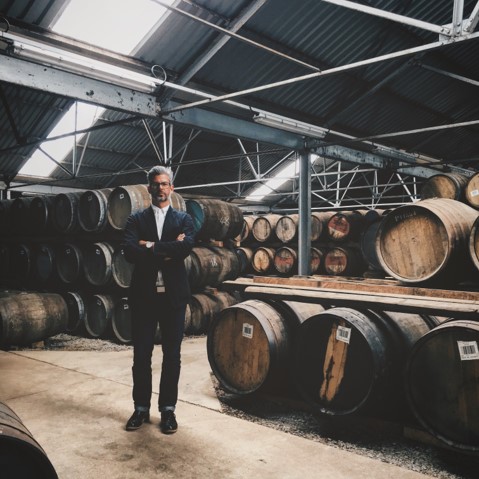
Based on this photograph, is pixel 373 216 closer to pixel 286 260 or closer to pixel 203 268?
pixel 286 260

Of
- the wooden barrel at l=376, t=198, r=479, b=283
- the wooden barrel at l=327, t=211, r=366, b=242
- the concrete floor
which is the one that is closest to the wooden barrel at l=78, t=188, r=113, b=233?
the concrete floor

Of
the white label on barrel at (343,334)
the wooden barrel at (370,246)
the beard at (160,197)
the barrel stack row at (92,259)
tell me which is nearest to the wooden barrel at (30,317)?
the barrel stack row at (92,259)

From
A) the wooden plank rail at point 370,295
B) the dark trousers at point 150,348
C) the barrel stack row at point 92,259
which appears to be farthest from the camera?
the barrel stack row at point 92,259

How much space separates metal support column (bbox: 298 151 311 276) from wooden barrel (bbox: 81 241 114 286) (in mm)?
3194

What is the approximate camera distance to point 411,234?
3971 mm

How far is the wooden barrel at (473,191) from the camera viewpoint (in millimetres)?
5802

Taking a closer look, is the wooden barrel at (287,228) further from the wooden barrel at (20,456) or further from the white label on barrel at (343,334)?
the wooden barrel at (20,456)

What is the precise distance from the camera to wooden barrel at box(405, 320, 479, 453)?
277 cm

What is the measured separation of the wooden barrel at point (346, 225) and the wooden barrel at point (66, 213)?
17.2 feet

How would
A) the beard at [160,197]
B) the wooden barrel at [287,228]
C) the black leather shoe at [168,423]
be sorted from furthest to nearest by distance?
the wooden barrel at [287,228]
the beard at [160,197]
the black leather shoe at [168,423]

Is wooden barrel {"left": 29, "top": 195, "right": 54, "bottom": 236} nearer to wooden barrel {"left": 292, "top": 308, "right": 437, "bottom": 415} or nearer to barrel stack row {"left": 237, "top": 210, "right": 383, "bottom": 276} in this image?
barrel stack row {"left": 237, "top": 210, "right": 383, "bottom": 276}

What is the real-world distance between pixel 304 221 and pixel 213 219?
1.71m

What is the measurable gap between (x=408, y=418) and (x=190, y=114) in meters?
5.01

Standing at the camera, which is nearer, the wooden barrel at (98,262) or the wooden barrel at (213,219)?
the wooden barrel at (98,262)
